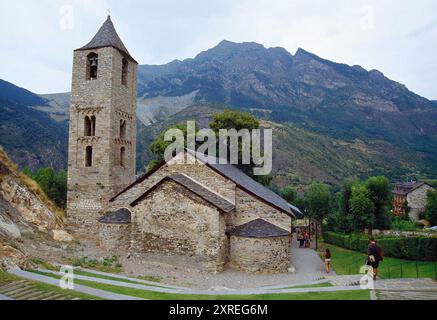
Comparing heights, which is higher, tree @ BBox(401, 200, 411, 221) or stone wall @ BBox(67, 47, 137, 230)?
stone wall @ BBox(67, 47, 137, 230)

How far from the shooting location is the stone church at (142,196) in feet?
63.0

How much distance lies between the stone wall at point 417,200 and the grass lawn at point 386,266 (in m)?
41.9

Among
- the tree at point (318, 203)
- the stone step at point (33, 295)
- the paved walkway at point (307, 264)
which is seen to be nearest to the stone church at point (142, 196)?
the paved walkway at point (307, 264)

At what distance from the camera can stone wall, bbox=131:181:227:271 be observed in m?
18.9

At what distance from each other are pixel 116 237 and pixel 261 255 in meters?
10.2

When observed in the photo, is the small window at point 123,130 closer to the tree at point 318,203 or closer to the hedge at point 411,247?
the tree at point 318,203

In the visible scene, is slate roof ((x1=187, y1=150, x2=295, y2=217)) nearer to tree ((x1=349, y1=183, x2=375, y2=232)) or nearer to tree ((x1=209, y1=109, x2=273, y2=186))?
tree ((x1=349, y1=183, x2=375, y2=232))

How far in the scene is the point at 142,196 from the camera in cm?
2050

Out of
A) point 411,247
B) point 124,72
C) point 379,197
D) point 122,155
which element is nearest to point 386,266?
point 411,247

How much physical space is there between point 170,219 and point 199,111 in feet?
421

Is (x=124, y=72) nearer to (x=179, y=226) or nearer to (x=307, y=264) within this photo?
(x=179, y=226)

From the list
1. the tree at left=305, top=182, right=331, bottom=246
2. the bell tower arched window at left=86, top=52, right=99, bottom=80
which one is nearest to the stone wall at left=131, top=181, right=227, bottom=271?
the bell tower arched window at left=86, top=52, right=99, bottom=80

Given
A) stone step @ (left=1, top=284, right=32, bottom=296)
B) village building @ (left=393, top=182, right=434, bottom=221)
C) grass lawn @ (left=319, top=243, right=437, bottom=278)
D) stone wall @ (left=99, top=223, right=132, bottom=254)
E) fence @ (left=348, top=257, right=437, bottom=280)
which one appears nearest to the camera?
stone step @ (left=1, top=284, right=32, bottom=296)

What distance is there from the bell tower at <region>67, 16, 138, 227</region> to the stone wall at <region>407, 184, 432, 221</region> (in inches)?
2214
